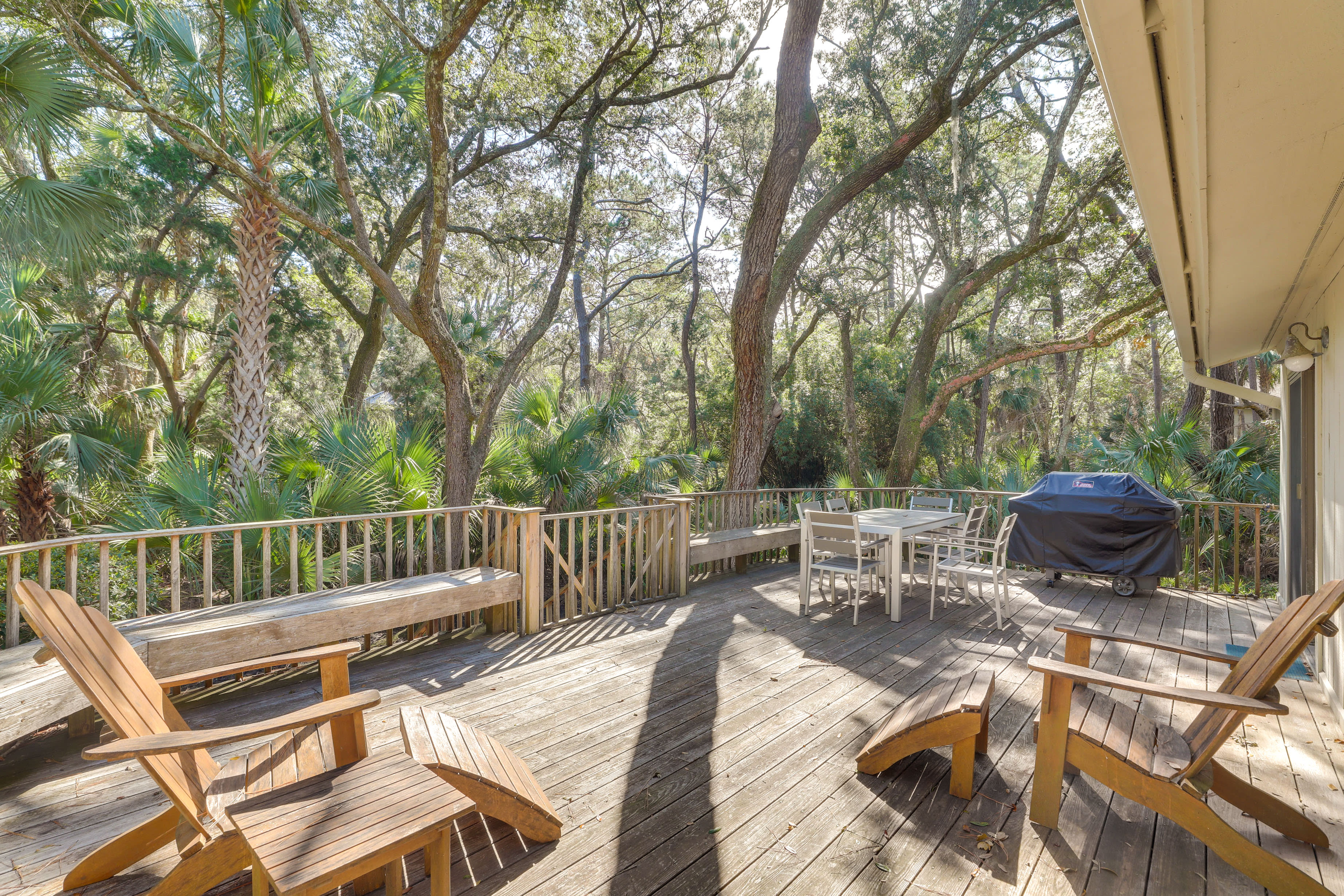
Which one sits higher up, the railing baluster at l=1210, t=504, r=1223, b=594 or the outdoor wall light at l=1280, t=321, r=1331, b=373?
the outdoor wall light at l=1280, t=321, r=1331, b=373

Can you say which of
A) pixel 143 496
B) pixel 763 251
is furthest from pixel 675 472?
pixel 143 496

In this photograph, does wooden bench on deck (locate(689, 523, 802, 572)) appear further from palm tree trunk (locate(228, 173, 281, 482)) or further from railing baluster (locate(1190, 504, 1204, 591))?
palm tree trunk (locate(228, 173, 281, 482))

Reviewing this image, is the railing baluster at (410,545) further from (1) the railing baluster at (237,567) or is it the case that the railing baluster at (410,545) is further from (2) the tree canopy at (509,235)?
(1) the railing baluster at (237,567)

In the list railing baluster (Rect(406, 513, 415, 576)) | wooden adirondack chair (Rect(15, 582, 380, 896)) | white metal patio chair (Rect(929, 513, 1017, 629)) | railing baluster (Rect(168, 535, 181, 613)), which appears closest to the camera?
wooden adirondack chair (Rect(15, 582, 380, 896))

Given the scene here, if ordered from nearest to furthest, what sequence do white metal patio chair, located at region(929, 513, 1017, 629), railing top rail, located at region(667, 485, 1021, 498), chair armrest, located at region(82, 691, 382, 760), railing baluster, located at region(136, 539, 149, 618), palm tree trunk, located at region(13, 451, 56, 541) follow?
1. chair armrest, located at region(82, 691, 382, 760)
2. railing baluster, located at region(136, 539, 149, 618)
3. white metal patio chair, located at region(929, 513, 1017, 629)
4. palm tree trunk, located at region(13, 451, 56, 541)
5. railing top rail, located at region(667, 485, 1021, 498)

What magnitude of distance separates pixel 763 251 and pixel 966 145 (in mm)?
6348

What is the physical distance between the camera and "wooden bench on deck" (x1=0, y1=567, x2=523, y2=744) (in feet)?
8.77

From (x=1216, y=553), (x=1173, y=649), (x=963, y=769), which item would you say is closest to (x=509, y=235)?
(x=963, y=769)

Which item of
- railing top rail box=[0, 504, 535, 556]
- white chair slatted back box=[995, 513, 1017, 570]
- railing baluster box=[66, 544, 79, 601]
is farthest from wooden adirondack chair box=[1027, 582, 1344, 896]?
railing baluster box=[66, 544, 79, 601]

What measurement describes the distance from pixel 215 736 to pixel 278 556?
373 cm

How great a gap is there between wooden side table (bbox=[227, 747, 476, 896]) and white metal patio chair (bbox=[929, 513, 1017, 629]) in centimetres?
479

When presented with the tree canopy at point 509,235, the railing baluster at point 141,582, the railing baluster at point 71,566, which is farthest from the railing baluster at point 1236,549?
the railing baluster at point 71,566

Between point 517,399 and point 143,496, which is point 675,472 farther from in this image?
point 143,496

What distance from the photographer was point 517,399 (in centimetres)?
800
